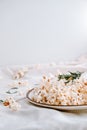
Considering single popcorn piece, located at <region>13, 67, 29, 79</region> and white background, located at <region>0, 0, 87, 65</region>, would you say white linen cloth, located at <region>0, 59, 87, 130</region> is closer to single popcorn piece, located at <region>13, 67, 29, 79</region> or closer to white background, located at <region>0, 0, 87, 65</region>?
single popcorn piece, located at <region>13, 67, 29, 79</region>

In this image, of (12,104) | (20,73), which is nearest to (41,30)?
(20,73)

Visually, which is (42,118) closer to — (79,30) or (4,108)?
(4,108)

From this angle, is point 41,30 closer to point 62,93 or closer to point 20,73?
point 20,73

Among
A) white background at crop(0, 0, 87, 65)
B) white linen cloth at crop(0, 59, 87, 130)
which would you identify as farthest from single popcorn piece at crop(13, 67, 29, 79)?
white linen cloth at crop(0, 59, 87, 130)

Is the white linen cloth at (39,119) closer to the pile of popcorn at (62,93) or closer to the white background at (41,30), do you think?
the pile of popcorn at (62,93)

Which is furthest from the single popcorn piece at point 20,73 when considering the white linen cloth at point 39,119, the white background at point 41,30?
the white linen cloth at point 39,119
